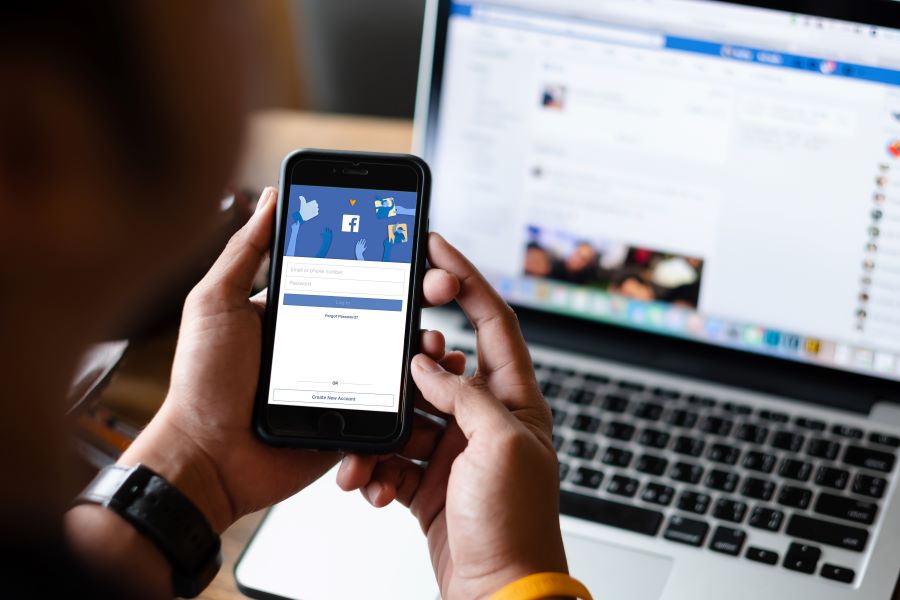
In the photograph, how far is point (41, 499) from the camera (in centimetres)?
52

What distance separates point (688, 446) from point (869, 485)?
0.15m

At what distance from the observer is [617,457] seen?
2.75 ft

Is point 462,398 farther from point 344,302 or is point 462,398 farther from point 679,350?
point 679,350

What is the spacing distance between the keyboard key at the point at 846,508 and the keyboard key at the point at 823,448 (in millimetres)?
53

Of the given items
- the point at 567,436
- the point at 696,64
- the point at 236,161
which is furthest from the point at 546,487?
the point at 696,64

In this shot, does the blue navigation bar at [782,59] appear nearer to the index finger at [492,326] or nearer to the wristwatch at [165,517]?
the index finger at [492,326]

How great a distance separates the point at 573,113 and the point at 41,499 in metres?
0.61

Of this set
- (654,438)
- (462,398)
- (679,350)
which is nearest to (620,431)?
(654,438)

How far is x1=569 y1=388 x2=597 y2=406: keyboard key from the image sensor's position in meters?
0.90

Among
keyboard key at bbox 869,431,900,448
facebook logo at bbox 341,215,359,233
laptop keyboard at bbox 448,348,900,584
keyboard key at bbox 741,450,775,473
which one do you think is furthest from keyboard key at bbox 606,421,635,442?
facebook logo at bbox 341,215,359,233

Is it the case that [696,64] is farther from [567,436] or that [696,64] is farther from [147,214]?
[147,214]

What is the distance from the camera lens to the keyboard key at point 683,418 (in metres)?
0.88

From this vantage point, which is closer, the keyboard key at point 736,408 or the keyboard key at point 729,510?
the keyboard key at point 729,510

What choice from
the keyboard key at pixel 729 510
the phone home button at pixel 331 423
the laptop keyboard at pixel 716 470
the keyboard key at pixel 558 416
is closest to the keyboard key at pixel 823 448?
the laptop keyboard at pixel 716 470
